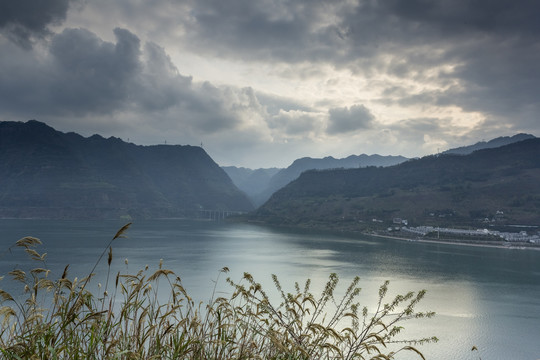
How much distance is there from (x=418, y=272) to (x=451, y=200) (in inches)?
4039

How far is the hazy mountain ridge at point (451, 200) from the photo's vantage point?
5177 inches

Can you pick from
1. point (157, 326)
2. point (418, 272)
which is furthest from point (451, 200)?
point (157, 326)

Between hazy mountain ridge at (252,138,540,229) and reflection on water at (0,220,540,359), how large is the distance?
39.2 m

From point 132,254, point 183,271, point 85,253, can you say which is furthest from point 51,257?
point 183,271

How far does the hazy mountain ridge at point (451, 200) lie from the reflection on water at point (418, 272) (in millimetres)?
39206

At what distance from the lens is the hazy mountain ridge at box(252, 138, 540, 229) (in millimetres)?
131500

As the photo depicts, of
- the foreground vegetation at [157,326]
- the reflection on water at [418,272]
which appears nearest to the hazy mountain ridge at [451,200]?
the reflection on water at [418,272]

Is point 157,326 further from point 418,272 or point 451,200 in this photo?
point 451,200

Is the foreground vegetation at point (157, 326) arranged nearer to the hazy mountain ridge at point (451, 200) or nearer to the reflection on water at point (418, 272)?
the reflection on water at point (418, 272)

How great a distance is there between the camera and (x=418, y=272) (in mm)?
60500

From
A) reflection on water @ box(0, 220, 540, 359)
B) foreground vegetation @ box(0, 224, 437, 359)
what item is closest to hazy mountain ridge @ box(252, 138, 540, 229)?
reflection on water @ box(0, 220, 540, 359)

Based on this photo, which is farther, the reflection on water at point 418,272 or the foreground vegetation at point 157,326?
the reflection on water at point 418,272

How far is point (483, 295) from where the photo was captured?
46.7m

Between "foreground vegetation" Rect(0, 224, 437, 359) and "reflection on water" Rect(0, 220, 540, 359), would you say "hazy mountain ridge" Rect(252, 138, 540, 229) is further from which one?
"foreground vegetation" Rect(0, 224, 437, 359)
